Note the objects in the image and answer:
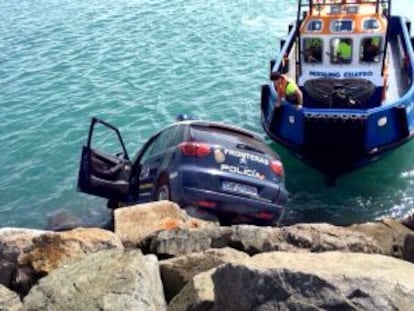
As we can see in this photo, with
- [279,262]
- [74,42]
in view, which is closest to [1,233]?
[279,262]

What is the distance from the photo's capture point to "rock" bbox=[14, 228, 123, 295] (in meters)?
6.60

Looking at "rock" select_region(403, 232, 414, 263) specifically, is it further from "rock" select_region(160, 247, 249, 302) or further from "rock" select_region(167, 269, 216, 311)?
"rock" select_region(167, 269, 216, 311)

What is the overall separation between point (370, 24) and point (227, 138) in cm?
643

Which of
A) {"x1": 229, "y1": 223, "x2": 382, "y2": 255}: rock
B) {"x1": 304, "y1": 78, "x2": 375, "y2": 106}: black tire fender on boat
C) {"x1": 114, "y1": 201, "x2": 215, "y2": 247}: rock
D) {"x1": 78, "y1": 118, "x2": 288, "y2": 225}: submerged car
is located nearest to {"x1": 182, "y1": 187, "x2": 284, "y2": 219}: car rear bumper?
{"x1": 78, "y1": 118, "x2": 288, "y2": 225}: submerged car

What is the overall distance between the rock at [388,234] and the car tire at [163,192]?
9.42 ft

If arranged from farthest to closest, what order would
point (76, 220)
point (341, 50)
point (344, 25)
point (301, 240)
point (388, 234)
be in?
point (341, 50) → point (344, 25) → point (76, 220) → point (388, 234) → point (301, 240)

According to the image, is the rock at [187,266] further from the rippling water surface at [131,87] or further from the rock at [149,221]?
the rippling water surface at [131,87]

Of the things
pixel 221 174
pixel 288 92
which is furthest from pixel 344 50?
pixel 221 174

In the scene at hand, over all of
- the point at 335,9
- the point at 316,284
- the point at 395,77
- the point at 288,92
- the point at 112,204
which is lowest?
the point at 112,204

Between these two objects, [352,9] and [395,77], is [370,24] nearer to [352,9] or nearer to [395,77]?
[352,9]

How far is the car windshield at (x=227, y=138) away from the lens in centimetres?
957

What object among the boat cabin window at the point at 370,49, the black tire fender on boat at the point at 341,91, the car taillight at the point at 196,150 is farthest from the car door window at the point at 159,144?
the boat cabin window at the point at 370,49

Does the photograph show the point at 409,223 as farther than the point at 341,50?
No

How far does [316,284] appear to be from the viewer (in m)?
4.61
